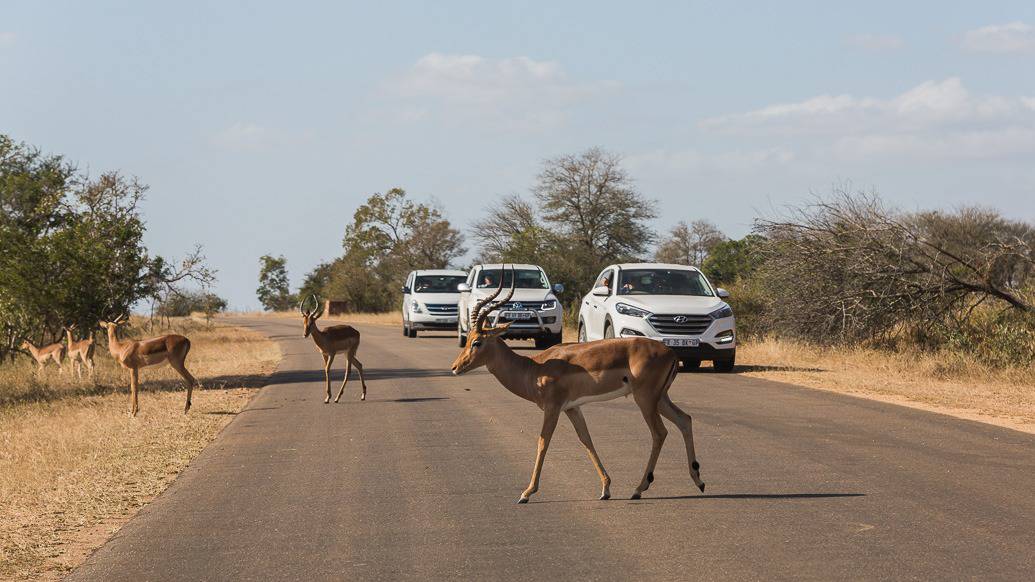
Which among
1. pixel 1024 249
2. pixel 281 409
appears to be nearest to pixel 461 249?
pixel 1024 249

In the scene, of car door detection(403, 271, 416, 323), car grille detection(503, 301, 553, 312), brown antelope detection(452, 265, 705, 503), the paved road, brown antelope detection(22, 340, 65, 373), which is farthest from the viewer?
car door detection(403, 271, 416, 323)

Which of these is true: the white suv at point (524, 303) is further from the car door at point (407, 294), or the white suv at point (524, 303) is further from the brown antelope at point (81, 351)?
the brown antelope at point (81, 351)

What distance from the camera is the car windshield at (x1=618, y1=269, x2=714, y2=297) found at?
71.4 ft

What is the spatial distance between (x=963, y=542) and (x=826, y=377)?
42.5 ft

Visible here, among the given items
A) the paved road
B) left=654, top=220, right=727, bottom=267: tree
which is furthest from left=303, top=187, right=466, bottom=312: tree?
the paved road

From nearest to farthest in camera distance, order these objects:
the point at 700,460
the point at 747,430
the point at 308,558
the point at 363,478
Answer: the point at 308,558, the point at 363,478, the point at 700,460, the point at 747,430

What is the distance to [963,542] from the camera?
7.09 meters

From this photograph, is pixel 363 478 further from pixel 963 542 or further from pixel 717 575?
pixel 963 542

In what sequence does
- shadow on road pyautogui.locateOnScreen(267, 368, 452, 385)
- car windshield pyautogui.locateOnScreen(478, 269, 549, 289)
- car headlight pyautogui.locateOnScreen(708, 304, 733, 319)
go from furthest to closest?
car windshield pyautogui.locateOnScreen(478, 269, 549, 289)
shadow on road pyautogui.locateOnScreen(267, 368, 452, 385)
car headlight pyautogui.locateOnScreen(708, 304, 733, 319)

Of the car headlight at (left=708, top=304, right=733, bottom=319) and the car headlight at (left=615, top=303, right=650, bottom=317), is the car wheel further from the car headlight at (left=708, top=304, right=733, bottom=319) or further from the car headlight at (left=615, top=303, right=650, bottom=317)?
the car headlight at (left=615, top=303, right=650, bottom=317)

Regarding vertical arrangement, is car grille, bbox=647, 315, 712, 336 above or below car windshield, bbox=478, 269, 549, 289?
below

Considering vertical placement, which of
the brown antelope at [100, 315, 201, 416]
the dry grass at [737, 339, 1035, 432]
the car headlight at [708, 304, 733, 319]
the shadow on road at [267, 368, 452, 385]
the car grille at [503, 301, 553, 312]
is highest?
the car grille at [503, 301, 553, 312]

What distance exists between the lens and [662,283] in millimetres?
21984

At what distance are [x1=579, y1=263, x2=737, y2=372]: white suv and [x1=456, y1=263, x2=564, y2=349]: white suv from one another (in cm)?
419
